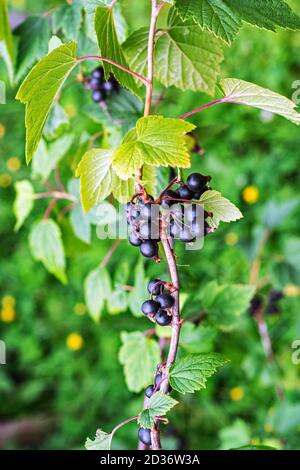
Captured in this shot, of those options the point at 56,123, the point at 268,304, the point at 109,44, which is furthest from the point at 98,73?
the point at 268,304

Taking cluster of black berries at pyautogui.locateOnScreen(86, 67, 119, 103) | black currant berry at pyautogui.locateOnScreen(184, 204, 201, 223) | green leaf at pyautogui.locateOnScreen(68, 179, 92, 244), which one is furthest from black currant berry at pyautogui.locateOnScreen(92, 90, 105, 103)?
black currant berry at pyautogui.locateOnScreen(184, 204, 201, 223)

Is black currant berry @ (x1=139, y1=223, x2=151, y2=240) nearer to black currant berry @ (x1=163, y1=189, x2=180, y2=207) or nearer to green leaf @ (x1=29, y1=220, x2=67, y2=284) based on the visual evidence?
black currant berry @ (x1=163, y1=189, x2=180, y2=207)

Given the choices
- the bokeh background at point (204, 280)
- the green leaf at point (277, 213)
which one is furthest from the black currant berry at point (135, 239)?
the green leaf at point (277, 213)

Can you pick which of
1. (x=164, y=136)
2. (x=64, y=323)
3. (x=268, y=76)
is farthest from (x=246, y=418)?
(x=164, y=136)

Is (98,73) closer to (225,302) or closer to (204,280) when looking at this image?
(225,302)
